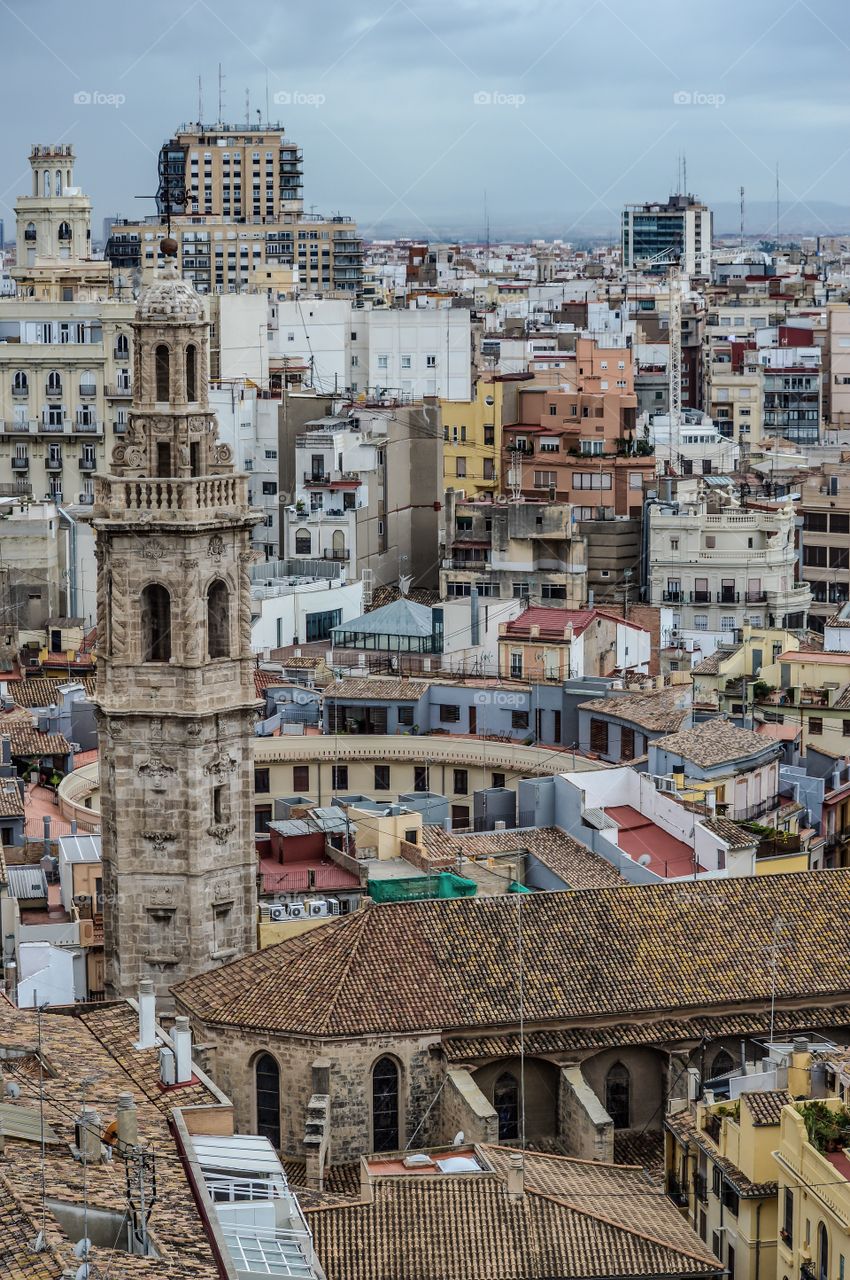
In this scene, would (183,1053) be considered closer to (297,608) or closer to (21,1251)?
(21,1251)

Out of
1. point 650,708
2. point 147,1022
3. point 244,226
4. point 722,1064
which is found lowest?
point 722,1064

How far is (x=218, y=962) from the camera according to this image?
45062 mm

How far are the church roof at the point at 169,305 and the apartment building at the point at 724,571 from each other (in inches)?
1455

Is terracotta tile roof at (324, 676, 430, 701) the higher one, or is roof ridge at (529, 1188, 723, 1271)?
terracotta tile roof at (324, 676, 430, 701)

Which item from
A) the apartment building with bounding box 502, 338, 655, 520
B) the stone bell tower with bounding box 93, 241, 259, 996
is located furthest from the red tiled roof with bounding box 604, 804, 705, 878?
the apartment building with bounding box 502, 338, 655, 520

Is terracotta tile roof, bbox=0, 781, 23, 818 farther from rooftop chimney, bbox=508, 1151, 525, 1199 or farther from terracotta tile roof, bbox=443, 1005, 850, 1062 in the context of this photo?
rooftop chimney, bbox=508, 1151, 525, 1199

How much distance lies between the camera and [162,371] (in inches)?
1753

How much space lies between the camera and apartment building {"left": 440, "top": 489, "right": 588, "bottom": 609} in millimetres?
79688

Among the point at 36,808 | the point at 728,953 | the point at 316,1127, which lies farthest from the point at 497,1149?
the point at 36,808

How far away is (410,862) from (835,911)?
8874 mm

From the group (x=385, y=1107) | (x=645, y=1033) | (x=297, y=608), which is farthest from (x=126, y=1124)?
(x=297, y=608)

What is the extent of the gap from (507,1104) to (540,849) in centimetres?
969

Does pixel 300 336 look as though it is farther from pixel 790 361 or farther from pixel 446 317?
pixel 790 361

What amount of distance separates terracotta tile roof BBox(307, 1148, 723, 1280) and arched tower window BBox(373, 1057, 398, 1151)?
421 cm
